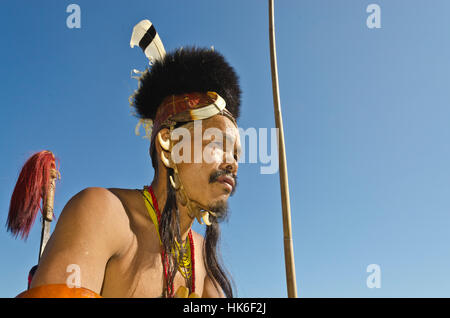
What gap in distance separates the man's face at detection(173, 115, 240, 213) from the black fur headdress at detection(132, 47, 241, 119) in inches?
21.4

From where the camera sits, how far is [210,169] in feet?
10.5

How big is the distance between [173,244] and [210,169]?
716 millimetres

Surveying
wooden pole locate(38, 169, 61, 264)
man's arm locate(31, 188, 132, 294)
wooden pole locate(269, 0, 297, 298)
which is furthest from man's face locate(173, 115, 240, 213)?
wooden pole locate(38, 169, 61, 264)

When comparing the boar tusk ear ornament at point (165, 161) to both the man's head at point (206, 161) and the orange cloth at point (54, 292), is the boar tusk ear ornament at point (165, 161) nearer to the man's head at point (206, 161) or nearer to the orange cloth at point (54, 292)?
the man's head at point (206, 161)

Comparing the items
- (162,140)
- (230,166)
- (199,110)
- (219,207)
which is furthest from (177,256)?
(199,110)

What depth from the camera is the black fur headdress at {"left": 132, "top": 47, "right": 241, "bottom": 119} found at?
3648mm

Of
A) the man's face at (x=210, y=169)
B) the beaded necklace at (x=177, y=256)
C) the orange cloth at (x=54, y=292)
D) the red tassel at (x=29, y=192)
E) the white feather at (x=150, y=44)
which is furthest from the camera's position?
the red tassel at (x=29, y=192)

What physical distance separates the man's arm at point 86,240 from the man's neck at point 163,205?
605 mm

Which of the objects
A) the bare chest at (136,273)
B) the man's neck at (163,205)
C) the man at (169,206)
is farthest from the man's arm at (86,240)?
the man's neck at (163,205)

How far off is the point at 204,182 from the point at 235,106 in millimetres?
1058

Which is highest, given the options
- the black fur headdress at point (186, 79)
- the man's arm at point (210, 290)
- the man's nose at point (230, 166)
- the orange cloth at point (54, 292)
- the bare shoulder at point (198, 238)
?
the black fur headdress at point (186, 79)

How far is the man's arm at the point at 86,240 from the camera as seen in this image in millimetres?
2066
